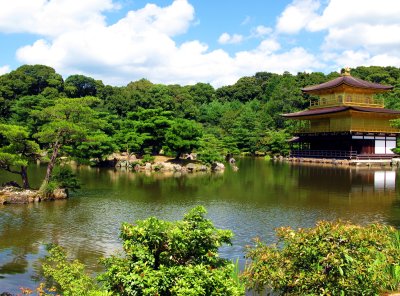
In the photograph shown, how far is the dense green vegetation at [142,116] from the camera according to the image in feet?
59.4

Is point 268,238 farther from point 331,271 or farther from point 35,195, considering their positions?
point 35,195

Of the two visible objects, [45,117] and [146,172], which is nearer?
[45,117]

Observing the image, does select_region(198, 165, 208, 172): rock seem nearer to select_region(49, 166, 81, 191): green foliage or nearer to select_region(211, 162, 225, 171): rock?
select_region(211, 162, 225, 171): rock

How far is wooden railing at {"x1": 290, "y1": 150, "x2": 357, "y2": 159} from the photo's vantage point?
1574 inches

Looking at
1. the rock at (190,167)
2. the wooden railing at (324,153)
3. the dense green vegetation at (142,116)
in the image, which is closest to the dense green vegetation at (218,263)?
the dense green vegetation at (142,116)

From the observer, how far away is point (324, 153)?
4362cm

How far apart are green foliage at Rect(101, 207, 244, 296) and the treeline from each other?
12996 millimetres

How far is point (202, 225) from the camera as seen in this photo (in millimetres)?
5191

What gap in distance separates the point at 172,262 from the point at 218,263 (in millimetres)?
581

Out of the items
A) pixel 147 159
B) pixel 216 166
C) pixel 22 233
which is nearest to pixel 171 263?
pixel 22 233

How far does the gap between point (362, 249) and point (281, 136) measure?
45.8m

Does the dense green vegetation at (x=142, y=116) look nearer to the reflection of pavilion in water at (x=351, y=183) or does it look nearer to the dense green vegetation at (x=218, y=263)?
the reflection of pavilion in water at (x=351, y=183)

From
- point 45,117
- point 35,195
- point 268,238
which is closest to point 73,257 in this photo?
point 268,238

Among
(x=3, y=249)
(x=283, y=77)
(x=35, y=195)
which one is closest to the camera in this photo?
(x=3, y=249)
